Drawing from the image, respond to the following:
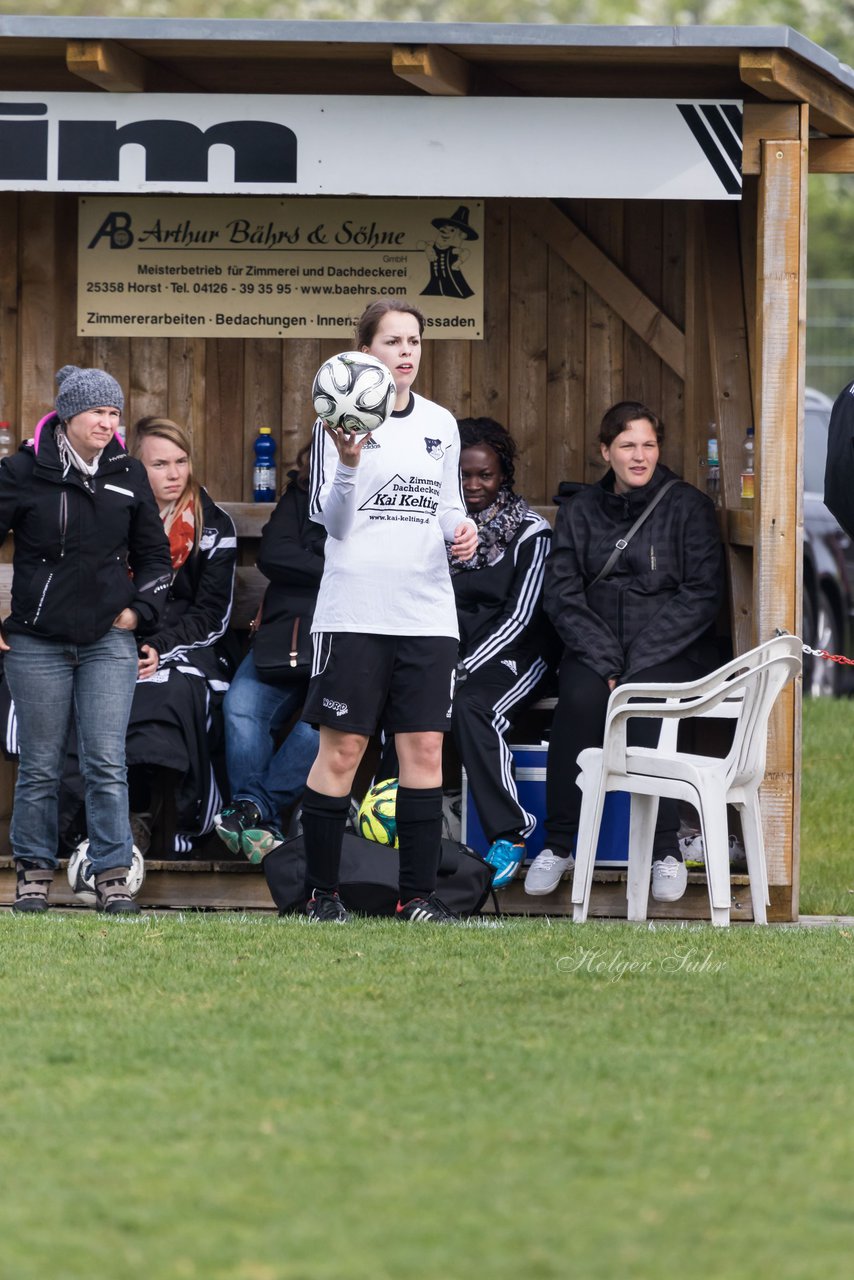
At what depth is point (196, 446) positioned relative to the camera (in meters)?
7.89

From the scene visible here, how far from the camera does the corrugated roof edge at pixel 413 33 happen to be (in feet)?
20.1

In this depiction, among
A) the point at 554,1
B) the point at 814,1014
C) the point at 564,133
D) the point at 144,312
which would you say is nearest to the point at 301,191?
the point at 564,133

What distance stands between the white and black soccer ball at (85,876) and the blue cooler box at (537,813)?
1164mm

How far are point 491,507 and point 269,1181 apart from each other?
434cm

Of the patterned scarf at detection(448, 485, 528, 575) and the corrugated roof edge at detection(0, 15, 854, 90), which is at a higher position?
the corrugated roof edge at detection(0, 15, 854, 90)

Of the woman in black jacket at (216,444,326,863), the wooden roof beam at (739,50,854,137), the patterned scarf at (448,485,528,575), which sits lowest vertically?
the woman in black jacket at (216,444,326,863)

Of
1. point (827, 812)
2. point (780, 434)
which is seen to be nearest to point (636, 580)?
point (780, 434)

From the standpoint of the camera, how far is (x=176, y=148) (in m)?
6.57

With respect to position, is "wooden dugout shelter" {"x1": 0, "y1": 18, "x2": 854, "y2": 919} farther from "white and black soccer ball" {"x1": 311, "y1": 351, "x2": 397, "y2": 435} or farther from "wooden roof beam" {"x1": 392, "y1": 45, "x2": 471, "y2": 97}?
"white and black soccer ball" {"x1": 311, "y1": 351, "x2": 397, "y2": 435}

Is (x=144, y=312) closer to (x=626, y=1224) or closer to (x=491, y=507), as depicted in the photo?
(x=491, y=507)

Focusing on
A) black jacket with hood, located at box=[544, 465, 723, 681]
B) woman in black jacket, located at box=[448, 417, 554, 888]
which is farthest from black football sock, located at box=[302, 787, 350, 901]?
black jacket with hood, located at box=[544, 465, 723, 681]

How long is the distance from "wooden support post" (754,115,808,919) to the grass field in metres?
1.01

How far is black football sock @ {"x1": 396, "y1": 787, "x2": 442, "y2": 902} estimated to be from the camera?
570 cm

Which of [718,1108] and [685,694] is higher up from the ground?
[685,694]
